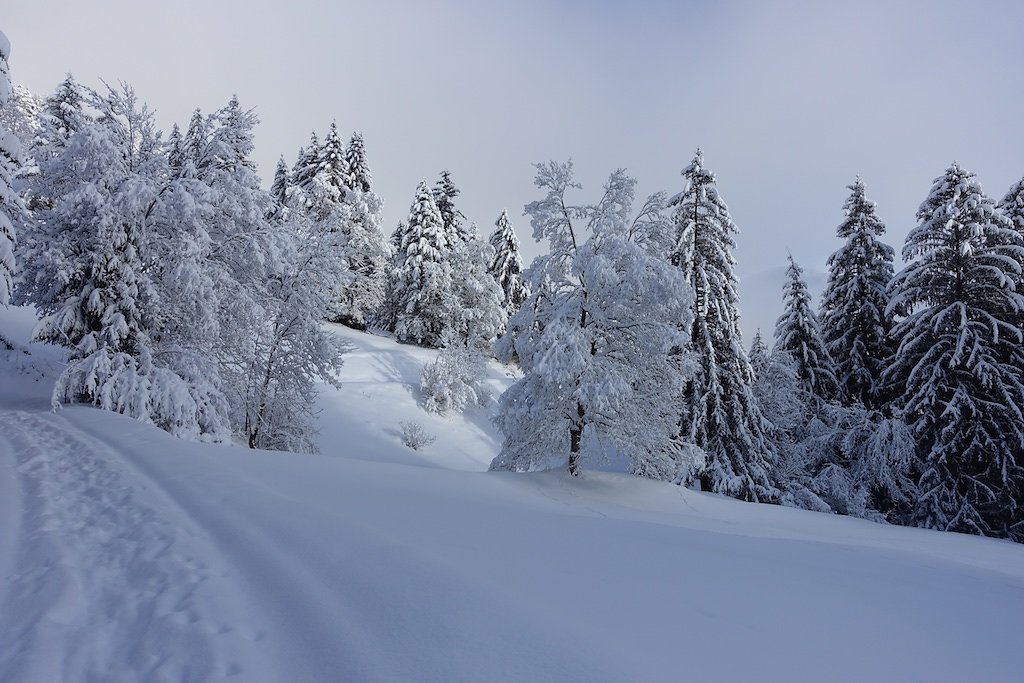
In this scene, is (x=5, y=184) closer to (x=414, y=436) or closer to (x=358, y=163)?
(x=414, y=436)

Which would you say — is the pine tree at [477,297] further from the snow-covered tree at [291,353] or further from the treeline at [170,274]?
the snow-covered tree at [291,353]

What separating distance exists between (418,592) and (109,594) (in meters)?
2.20

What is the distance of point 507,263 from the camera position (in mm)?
43594

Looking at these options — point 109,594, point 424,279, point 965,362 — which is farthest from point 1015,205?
point 424,279

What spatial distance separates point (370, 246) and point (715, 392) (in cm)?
2958

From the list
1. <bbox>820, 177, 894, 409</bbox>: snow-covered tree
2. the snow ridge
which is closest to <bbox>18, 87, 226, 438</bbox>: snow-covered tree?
the snow ridge

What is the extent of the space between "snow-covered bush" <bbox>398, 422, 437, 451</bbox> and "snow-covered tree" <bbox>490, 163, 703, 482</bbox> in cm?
1149

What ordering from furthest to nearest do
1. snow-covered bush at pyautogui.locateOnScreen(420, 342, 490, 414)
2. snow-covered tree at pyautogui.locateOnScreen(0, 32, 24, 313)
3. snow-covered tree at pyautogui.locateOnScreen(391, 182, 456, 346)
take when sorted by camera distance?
snow-covered tree at pyautogui.locateOnScreen(391, 182, 456, 346) → snow-covered bush at pyautogui.locateOnScreen(420, 342, 490, 414) → snow-covered tree at pyautogui.locateOnScreen(0, 32, 24, 313)

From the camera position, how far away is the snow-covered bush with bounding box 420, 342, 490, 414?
27984 millimetres

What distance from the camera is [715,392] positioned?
53.7 feet

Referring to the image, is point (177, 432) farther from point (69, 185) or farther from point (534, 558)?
point (534, 558)

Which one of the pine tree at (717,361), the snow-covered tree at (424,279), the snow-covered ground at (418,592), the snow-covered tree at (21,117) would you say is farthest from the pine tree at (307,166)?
the snow-covered ground at (418,592)

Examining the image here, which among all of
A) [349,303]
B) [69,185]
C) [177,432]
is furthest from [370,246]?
[177,432]

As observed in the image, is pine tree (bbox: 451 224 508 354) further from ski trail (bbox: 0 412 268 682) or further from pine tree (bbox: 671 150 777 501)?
ski trail (bbox: 0 412 268 682)
